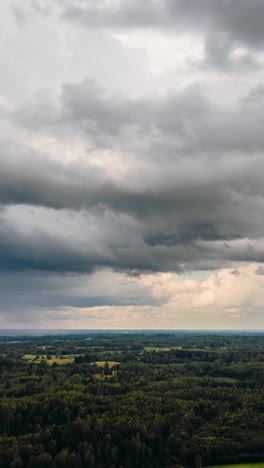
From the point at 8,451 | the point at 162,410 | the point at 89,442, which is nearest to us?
the point at 8,451

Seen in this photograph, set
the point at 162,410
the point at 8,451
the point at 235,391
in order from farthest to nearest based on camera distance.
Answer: the point at 235,391 → the point at 162,410 → the point at 8,451

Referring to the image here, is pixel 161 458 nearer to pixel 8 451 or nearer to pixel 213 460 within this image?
pixel 213 460

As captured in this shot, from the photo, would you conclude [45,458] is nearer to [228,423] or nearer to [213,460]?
[213,460]

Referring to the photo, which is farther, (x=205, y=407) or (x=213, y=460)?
(x=205, y=407)

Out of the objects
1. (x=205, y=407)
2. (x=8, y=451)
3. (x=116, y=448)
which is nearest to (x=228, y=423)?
(x=205, y=407)

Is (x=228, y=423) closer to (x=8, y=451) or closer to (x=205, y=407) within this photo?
(x=205, y=407)

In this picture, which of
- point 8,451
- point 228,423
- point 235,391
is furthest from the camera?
point 235,391

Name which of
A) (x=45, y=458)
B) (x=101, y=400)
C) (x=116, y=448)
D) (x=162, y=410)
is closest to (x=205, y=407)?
(x=162, y=410)

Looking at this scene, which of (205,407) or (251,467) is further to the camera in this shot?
(205,407)

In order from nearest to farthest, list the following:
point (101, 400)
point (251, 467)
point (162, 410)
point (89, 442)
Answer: point (251, 467) < point (89, 442) < point (162, 410) < point (101, 400)
